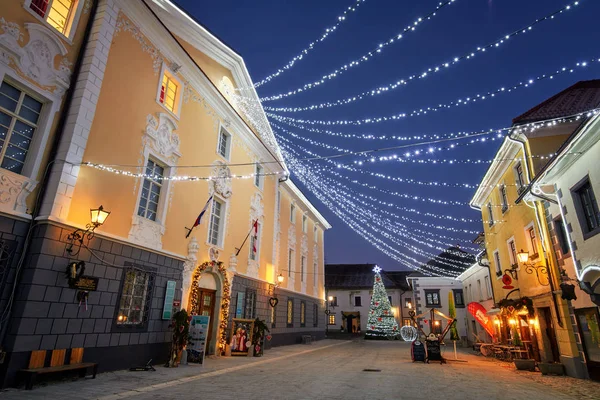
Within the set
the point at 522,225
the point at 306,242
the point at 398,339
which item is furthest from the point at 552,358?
the point at 398,339

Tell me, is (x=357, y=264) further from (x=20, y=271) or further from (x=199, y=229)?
(x=20, y=271)

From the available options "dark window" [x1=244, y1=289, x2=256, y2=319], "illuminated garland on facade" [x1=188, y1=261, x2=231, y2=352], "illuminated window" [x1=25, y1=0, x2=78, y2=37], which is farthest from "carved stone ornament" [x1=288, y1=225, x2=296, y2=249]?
"illuminated window" [x1=25, y1=0, x2=78, y2=37]

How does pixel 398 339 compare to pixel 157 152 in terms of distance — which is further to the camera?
pixel 398 339

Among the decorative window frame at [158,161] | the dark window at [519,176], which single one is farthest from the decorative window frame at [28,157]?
the dark window at [519,176]

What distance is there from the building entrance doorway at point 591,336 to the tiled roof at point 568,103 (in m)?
6.34

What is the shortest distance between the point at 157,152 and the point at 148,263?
3423mm

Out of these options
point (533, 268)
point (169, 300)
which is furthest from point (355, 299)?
point (169, 300)

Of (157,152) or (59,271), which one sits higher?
(157,152)

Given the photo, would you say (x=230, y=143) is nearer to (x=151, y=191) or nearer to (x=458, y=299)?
(x=151, y=191)

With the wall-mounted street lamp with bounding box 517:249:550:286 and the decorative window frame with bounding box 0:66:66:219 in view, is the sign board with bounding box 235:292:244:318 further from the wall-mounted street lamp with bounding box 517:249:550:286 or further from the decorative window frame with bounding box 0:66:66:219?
the wall-mounted street lamp with bounding box 517:249:550:286

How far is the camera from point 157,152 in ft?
35.6

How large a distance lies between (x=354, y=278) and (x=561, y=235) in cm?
3766

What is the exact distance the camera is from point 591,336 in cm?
938

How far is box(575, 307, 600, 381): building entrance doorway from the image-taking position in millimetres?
9134
